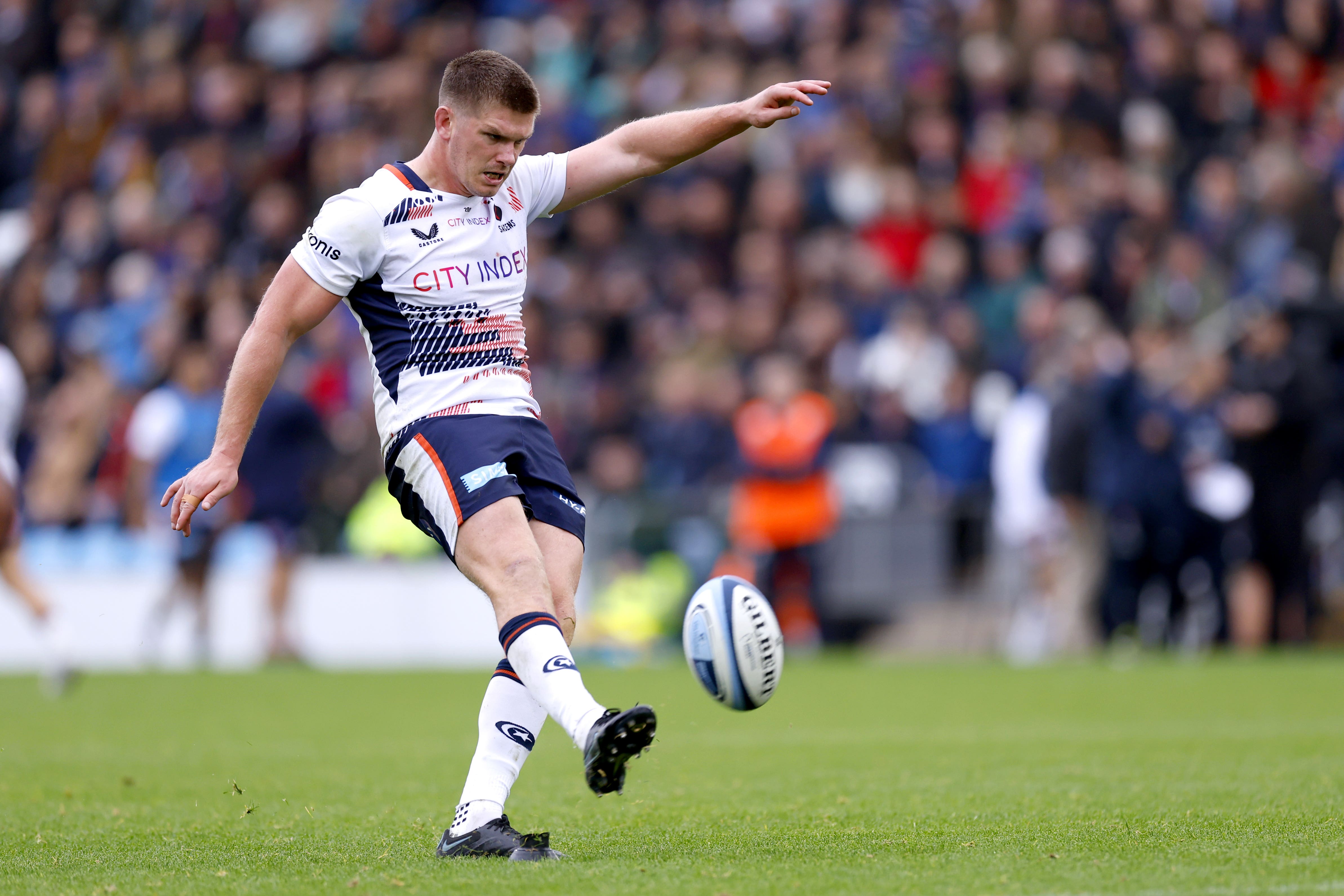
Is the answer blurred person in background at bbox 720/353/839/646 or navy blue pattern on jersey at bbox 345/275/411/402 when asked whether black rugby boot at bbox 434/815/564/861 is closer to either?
navy blue pattern on jersey at bbox 345/275/411/402

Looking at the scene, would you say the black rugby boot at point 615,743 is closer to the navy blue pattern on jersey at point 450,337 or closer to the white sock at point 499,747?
the white sock at point 499,747

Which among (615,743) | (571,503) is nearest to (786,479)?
(571,503)

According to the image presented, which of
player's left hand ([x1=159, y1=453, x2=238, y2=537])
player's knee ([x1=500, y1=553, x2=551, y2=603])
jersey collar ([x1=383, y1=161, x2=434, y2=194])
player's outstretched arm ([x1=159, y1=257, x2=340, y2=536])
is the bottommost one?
player's knee ([x1=500, y1=553, x2=551, y2=603])

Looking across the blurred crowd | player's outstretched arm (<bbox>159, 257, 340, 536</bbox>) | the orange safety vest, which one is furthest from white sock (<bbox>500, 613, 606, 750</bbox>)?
the orange safety vest

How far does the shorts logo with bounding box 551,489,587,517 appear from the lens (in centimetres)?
561

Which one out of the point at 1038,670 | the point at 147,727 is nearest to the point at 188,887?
the point at 147,727

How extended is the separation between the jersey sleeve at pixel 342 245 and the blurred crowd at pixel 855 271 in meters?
10.9

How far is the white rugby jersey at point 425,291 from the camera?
17.8 feet

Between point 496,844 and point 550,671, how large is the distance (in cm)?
61

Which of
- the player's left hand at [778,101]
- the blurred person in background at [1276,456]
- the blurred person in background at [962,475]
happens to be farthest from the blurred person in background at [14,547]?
the blurred person in background at [1276,456]

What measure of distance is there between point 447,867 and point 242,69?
67.9ft

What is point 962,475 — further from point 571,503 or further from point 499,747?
point 499,747

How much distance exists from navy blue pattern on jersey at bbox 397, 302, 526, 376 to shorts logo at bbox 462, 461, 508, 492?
37 cm

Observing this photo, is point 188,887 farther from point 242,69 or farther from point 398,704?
point 242,69
